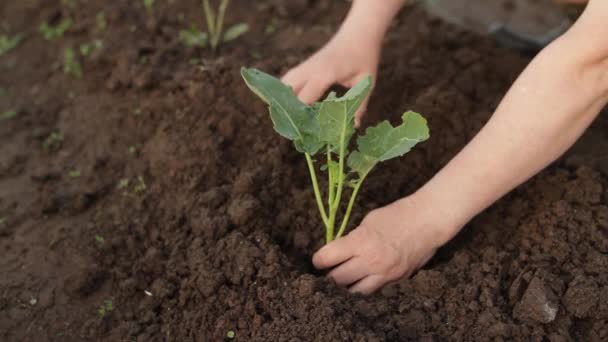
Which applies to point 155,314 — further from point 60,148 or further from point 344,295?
point 60,148

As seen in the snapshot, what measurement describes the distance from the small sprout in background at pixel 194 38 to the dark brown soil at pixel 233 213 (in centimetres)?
5

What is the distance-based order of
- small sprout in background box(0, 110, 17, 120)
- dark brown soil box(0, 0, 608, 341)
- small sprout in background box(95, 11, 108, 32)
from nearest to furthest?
dark brown soil box(0, 0, 608, 341), small sprout in background box(0, 110, 17, 120), small sprout in background box(95, 11, 108, 32)

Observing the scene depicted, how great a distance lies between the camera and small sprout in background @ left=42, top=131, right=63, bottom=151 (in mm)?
2424

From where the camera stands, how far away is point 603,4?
1.60 metres

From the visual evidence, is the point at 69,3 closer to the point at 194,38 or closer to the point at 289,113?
the point at 194,38

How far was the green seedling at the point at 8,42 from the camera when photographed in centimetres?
296

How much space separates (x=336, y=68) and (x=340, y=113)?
532mm

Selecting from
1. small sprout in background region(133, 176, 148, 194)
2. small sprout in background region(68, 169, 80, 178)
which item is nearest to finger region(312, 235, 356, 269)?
small sprout in background region(133, 176, 148, 194)

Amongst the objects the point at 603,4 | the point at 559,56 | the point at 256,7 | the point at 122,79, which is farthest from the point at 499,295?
the point at 256,7

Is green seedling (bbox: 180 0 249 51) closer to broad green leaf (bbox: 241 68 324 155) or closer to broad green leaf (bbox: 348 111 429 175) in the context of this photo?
broad green leaf (bbox: 241 68 324 155)

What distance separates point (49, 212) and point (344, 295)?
3.11 ft

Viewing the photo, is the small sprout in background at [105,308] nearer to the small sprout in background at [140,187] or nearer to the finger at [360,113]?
the small sprout in background at [140,187]

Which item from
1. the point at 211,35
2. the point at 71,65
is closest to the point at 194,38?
the point at 211,35

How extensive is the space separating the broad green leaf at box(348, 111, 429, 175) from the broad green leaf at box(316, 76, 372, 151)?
0.17ft
